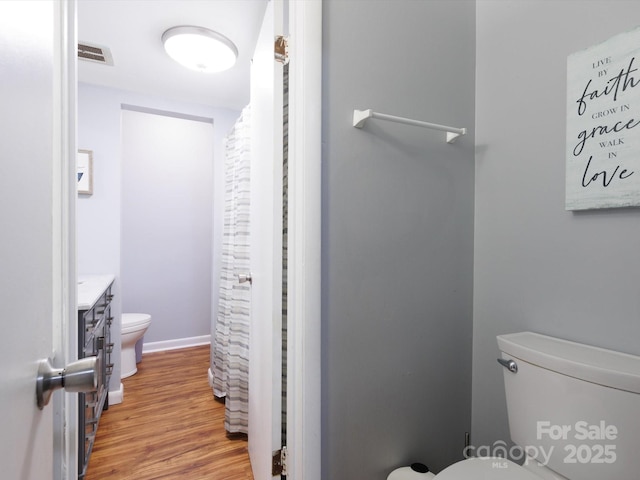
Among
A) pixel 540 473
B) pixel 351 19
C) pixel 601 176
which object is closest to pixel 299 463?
pixel 540 473

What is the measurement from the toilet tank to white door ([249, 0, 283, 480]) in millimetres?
778

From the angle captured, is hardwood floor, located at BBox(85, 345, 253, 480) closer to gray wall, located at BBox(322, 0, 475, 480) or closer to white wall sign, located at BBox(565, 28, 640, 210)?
gray wall, located at BBox(322, 0, 475, 480)

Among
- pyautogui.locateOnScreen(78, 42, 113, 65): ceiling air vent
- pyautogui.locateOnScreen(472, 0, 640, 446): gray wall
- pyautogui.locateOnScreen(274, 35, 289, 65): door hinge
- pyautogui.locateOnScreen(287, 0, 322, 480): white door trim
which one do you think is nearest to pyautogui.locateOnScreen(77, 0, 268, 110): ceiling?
pyautogui.locateOnScreen(78, 42, 113, 65): ceiling air vent

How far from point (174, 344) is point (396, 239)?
10.1ft

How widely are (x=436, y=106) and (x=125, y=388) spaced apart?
2863 mm

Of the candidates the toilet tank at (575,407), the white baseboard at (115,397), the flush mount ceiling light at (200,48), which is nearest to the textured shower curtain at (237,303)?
the flush mount ceiling light at (200,48)

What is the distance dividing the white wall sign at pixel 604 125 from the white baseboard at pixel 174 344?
3.50 m

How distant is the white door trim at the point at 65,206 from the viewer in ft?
2.63

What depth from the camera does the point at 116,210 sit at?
94.7 inches

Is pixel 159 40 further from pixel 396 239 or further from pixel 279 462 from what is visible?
pixel 279 462

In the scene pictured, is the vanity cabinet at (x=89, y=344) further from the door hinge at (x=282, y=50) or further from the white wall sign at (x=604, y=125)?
the white wall sign at (x=604, y=125)

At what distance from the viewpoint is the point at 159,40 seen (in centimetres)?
190

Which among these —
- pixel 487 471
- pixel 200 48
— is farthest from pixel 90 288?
pixel 487 471

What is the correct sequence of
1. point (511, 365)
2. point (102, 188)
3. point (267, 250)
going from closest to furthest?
1. point (511, 365)
2. point (267, 250)
3. point (102, 188)
